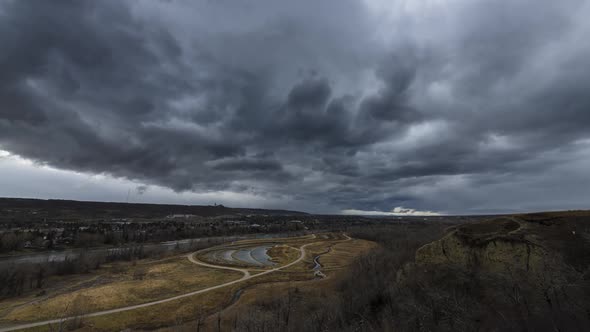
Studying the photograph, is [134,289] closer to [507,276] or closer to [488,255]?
[488,255]

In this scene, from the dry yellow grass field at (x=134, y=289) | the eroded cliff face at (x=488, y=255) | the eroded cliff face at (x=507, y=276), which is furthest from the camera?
the dry yellow grass field at (x=134, y=289)

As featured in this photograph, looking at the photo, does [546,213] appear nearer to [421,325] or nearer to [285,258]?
[421,325]

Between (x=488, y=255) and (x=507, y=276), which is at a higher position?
(x=488, y=255)

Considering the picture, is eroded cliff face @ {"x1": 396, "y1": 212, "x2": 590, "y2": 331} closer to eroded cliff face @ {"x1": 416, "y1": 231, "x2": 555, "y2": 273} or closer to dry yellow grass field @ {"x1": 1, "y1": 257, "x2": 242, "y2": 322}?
eroded cliff face @ {"x1": 416, "y1": 231, "x2": 555, "y2": 273}

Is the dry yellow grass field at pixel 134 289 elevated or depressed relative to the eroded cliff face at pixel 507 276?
depressed

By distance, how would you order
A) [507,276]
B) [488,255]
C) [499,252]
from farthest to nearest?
1. [488,255]
2. [499,252]
3. [507,276]

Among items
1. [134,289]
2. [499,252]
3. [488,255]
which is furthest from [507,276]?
[134,289]

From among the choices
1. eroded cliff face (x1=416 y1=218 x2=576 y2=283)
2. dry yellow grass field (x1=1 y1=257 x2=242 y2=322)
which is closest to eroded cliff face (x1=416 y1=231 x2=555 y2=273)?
eroded cliff face (x1=416 y1=218 x2=576 y2=283)

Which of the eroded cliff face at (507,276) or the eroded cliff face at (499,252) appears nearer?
the eroded cliff face at (507,276)

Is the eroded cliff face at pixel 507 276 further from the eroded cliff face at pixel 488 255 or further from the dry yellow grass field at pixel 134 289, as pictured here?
the dry yellow grass field at pixel 134 289

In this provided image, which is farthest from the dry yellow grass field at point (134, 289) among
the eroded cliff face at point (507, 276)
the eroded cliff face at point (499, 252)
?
the eroded cliff face at point (499, 252)

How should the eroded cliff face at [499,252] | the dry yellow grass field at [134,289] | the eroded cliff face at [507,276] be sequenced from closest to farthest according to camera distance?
the eroded cliff face at [507,276]
the eroded cliff face at [499,252]
the dry yellow grass field at [134,289]

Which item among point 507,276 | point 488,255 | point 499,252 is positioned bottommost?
point 507,276
